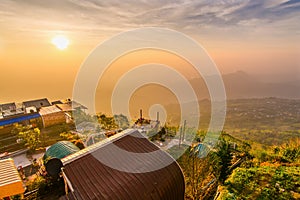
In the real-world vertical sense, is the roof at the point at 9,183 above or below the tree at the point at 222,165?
above

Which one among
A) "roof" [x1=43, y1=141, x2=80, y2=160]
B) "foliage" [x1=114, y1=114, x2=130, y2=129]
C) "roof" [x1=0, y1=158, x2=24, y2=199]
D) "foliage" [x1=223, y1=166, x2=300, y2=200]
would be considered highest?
"roof" [x1=0, y1=158, x2=24, y2=199]

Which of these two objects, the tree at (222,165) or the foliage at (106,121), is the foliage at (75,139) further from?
the tree at (222,165)

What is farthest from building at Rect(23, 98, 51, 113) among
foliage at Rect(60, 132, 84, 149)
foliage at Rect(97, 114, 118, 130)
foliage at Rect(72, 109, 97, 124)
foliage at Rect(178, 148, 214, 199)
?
foliage at Rect(178, 148, 214, 199)

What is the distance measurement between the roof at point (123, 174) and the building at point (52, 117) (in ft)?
44.4

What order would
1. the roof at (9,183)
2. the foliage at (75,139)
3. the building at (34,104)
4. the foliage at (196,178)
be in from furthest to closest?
the building at (34,104) < the foliage at (75,139) < the foliage at (196,178) < the roof at (9,183)

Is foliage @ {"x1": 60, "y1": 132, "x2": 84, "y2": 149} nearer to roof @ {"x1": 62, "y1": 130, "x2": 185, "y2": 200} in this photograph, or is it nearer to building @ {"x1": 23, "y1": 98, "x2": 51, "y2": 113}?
roof @ {"x1": 62, "y1": 130, "x2": 185, "y2": 200}

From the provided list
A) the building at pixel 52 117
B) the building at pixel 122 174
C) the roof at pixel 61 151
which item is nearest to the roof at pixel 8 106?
the building at pixel 52 117

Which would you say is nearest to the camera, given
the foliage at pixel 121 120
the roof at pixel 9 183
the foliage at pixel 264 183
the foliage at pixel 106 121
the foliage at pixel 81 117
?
the roof at pixel 9 183

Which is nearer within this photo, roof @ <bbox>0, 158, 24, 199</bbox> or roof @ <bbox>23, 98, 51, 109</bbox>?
roof @ <bbox>0, 158, 24, 199</bbox>

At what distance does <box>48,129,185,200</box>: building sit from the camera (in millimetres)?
4285

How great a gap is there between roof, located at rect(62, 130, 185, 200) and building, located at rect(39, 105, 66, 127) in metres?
13.5

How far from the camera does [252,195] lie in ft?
19.9

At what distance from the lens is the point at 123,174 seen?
476 cm

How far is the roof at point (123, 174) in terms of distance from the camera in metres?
4.29
